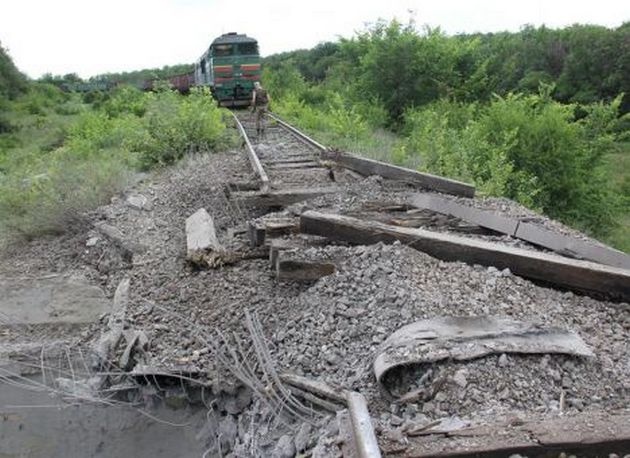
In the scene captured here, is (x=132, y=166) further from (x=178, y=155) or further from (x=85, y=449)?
(x=85, y=449)

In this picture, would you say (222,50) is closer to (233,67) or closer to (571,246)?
(233,67)

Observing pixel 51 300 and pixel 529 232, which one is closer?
pixel 529 232

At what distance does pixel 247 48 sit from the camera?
24.5m

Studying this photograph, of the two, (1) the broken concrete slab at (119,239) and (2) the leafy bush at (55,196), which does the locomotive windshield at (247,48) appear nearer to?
(2) the leafy bush at (55,196)

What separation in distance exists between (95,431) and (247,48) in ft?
72.8

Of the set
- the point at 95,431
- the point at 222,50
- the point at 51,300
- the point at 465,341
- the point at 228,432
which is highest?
the point at 222,50

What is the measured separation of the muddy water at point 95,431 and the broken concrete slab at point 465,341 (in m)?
1.69

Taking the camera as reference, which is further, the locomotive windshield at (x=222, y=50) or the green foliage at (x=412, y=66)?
the locomotive windshield at (x=222, y=50)

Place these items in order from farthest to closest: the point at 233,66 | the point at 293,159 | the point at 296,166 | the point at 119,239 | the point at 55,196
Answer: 1. the point at 233,66
2. the point at 293,159
3. the point at 296,166
4. the point at 55,196
5. the point at 119,239

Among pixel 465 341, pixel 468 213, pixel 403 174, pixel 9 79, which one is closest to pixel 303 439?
pixel 465 341

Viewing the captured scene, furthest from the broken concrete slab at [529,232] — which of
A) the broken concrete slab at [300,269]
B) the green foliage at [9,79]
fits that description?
the green foliage at [9,79]

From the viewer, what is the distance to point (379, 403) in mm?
3311

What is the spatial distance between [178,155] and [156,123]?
41.1 inches

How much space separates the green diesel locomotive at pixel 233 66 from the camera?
24141 millimetres
